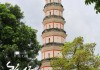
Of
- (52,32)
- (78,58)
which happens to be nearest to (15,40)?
(78,58)

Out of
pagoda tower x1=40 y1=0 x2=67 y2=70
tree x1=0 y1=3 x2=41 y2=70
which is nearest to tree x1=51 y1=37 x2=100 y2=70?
tree x1=0 y1=3 x2=41 y2=70

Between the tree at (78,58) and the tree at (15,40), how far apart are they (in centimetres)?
545

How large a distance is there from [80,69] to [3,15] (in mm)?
9159

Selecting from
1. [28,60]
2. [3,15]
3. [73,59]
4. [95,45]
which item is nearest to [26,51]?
[28,60]

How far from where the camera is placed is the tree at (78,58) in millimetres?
26312

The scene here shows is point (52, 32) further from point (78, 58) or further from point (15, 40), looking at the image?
point (15, 40)

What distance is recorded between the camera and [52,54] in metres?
43.2

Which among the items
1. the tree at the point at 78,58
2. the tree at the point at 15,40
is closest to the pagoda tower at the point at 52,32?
the tree at the point at 78,58

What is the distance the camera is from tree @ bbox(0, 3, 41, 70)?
64.5 feet

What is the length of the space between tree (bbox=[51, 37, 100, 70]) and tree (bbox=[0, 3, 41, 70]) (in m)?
5.45

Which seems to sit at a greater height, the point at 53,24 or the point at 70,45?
the point at 53,24

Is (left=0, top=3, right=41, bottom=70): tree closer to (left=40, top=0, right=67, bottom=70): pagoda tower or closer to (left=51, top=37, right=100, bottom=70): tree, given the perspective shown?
(left=51, top=37, right=100, bottom=70): tree

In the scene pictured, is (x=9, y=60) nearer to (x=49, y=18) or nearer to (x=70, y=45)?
(x=70, y=45)

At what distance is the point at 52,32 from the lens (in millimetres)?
44469
